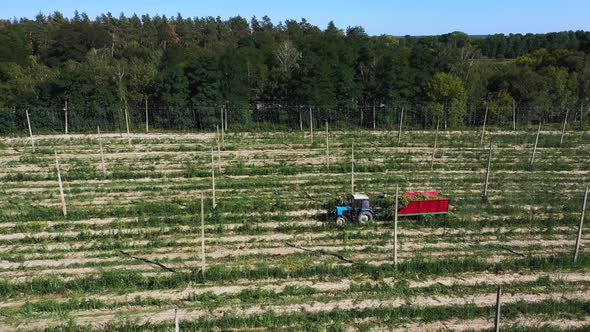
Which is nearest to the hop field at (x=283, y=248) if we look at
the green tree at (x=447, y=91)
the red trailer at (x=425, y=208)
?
the red trailer at (x=425, y=208)

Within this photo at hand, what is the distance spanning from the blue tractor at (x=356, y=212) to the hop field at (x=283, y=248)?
0.42 metres

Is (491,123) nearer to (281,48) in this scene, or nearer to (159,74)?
(281,48)

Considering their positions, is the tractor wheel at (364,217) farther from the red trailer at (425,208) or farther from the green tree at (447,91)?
the green tree at (447,91)

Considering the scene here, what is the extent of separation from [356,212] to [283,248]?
11.0ft

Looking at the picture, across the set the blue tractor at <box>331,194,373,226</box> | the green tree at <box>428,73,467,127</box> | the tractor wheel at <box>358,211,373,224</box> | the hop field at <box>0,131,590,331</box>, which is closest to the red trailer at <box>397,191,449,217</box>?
the hop field at <box>0,131,590,331</box>

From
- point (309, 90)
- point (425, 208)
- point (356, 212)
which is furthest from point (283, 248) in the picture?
point (309, 90)

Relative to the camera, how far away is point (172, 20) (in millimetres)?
100938

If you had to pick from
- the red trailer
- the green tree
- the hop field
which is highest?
the green tree

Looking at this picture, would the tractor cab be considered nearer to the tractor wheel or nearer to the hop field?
the tractor wheel

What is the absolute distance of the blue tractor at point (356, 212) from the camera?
1748 cm

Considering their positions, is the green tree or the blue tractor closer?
the blue tractor

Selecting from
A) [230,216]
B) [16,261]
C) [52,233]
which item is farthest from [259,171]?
[16,261]

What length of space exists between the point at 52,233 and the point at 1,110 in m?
25.8

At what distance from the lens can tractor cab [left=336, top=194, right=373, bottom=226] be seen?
17.5 meters
